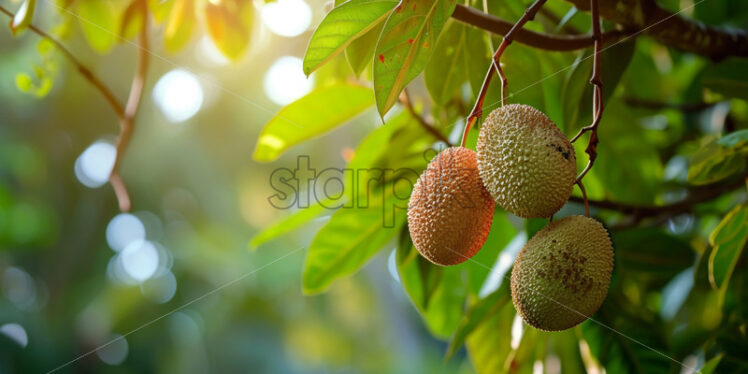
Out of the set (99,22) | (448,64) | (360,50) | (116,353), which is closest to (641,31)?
(448,64)

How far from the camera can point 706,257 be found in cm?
89

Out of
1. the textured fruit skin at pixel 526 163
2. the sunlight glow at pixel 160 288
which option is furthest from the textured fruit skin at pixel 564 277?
the sunlight glow at pixel 160 288

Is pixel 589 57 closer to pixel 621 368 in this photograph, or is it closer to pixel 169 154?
pixel 621 368

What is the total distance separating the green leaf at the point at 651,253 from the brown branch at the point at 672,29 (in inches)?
10.7

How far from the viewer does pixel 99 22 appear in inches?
42.1

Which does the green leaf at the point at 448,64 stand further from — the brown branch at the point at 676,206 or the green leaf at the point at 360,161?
the brown branch at the point at 676,206

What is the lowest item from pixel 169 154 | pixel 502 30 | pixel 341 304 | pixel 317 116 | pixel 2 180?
pixel 341 304

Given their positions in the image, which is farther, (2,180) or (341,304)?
(341,304)

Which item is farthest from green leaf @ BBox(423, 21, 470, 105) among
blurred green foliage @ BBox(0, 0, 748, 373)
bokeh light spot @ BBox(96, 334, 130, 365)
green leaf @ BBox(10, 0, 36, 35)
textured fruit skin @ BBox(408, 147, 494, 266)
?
bokeh light spot @ BBox(96, 334, 130, 365)

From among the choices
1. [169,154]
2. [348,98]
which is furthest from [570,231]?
[169,154]

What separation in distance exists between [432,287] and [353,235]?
0.13 metres

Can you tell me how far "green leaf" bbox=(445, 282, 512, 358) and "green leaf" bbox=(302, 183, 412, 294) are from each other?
148mm

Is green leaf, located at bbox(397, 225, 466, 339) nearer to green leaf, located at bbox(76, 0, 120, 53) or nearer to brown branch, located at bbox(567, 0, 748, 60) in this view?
brown branch, located at bbox(567, 0, 748, 60)

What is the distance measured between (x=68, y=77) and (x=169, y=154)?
2.23ft
